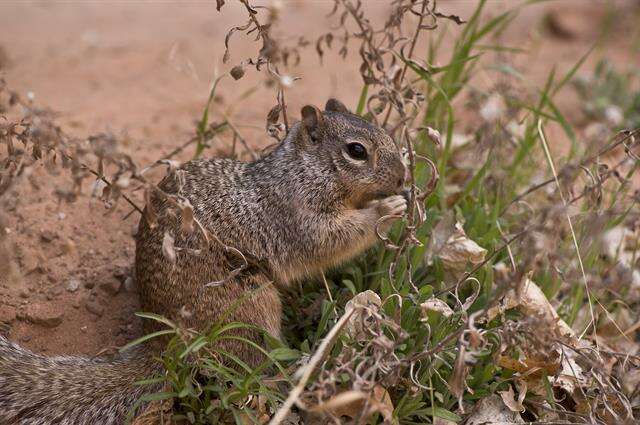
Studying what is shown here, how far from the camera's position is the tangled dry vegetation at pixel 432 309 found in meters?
2.89

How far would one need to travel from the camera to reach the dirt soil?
4070mm

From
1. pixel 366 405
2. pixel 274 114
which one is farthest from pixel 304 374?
pixel 274 114

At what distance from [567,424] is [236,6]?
7.49 metres

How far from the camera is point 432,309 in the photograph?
3238mm

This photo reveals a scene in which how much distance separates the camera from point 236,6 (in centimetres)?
953

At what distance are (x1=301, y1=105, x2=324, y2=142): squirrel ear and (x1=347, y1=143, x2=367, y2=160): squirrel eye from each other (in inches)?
8.2

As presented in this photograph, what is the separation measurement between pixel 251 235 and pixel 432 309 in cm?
107

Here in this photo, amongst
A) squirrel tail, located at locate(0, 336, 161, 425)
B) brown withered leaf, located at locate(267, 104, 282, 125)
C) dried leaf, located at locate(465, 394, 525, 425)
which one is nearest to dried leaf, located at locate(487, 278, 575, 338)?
dried leaf, located at locate(465, 394, 525, 425)

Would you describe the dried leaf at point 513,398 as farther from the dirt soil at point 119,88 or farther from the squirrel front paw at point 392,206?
the dirt soil at point 119,88

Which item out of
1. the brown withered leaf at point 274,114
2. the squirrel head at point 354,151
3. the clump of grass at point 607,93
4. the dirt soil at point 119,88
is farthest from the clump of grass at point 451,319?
the clump of grass at point 607,93

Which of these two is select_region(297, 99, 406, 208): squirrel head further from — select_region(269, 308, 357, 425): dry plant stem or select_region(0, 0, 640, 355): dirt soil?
select_region(269, 308, 357, 425): dry plant stem

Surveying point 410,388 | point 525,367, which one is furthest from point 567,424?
point 410,388

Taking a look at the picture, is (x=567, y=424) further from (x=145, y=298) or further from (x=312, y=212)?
(x=145, y=298)

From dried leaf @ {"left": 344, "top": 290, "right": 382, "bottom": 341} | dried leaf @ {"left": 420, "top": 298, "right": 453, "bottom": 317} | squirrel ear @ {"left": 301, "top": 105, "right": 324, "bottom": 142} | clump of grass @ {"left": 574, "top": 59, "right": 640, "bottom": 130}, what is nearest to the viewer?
dried leaf @ {"left": 420, "top": 298, "right": 453, "bottom": 317}
